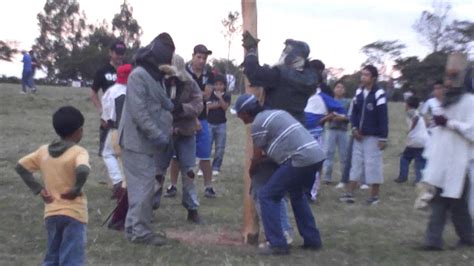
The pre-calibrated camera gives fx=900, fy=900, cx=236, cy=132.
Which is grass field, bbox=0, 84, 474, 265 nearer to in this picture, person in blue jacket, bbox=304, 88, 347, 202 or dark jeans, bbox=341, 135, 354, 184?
dark jeans, bbox=341, 135, 354, 184

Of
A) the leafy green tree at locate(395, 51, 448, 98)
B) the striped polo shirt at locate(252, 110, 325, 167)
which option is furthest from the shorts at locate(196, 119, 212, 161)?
the leafy green tree at locate(395, 51, 448, 98)

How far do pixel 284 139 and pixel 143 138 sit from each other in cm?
153

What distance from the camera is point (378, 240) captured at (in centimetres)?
998

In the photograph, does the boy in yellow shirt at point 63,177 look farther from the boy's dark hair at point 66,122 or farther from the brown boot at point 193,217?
the brown boot at point 193,217

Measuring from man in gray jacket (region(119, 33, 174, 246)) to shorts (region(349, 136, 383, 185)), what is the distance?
4183mm

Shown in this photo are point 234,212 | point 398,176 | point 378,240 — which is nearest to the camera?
point 378,240

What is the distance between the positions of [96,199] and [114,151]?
33.9 inches

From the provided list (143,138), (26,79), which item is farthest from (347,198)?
(26,79)

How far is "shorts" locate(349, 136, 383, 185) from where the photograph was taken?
1259 centimetres

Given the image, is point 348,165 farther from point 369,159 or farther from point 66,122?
point 66,122

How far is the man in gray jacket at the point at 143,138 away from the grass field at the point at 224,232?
26 centimetres

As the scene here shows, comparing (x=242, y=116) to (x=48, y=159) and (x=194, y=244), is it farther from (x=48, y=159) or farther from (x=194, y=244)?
(x=48, y=159)

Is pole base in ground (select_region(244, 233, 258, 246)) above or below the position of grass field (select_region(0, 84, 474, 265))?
above

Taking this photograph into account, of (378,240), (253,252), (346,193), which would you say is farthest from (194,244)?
(346,193)
